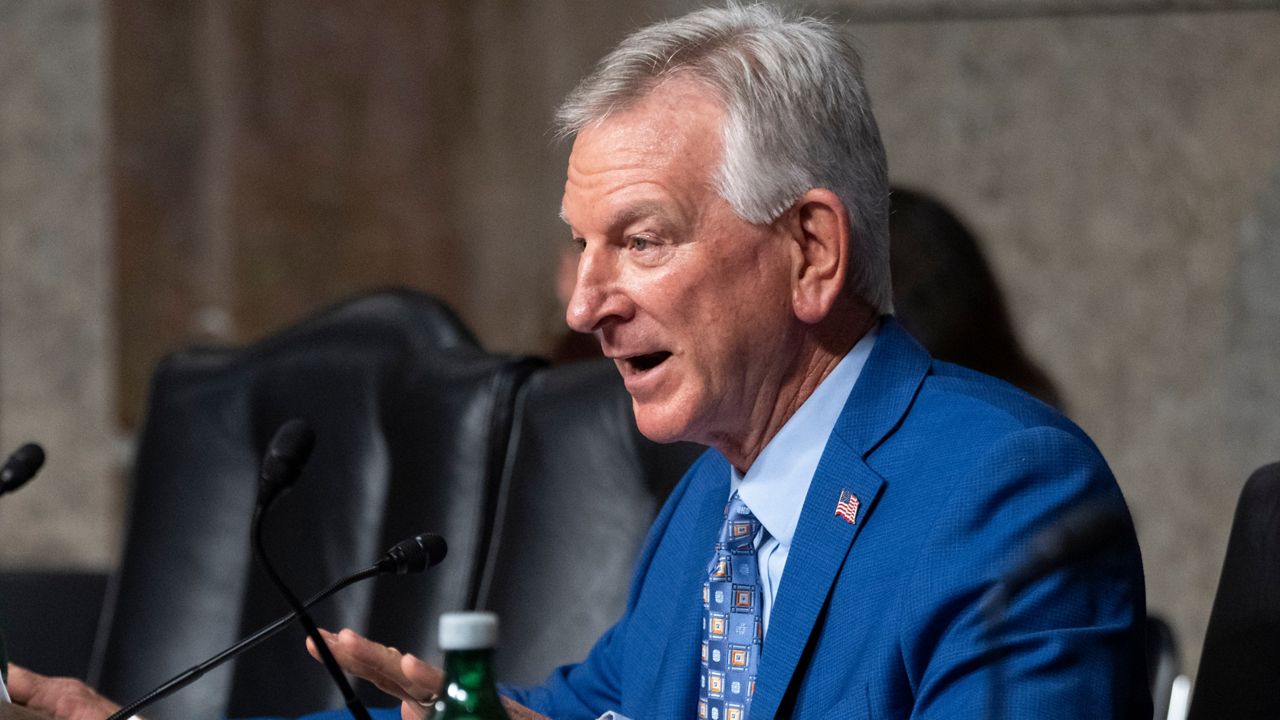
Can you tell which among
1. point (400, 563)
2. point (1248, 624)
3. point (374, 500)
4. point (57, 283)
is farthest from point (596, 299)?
point (57, 283)

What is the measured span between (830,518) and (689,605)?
23cm

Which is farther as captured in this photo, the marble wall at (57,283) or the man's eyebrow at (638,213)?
the marble wall at (57,283)

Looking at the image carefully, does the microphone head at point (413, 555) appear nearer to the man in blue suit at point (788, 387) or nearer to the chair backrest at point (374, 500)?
the man in blue suit at point (788, 387)

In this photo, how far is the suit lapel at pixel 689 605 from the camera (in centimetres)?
148

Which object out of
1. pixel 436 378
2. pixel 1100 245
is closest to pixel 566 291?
pixel 436 378

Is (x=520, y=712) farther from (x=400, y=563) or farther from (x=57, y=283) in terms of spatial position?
(x=57, y=283)

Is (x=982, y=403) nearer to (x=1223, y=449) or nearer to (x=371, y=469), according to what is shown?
(x=371, y=469)

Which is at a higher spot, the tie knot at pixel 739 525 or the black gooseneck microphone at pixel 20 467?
the tie knot at pixel 739 525

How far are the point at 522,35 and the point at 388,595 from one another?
1741 mm

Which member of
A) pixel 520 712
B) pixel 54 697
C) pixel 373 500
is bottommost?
pixel 373 500

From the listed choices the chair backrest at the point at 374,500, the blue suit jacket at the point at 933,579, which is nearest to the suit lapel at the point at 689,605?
the blue suit jacket at the point at 933,579

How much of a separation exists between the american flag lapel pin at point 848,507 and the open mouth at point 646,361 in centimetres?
21

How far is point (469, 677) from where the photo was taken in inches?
35.9

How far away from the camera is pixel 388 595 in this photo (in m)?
2.34
